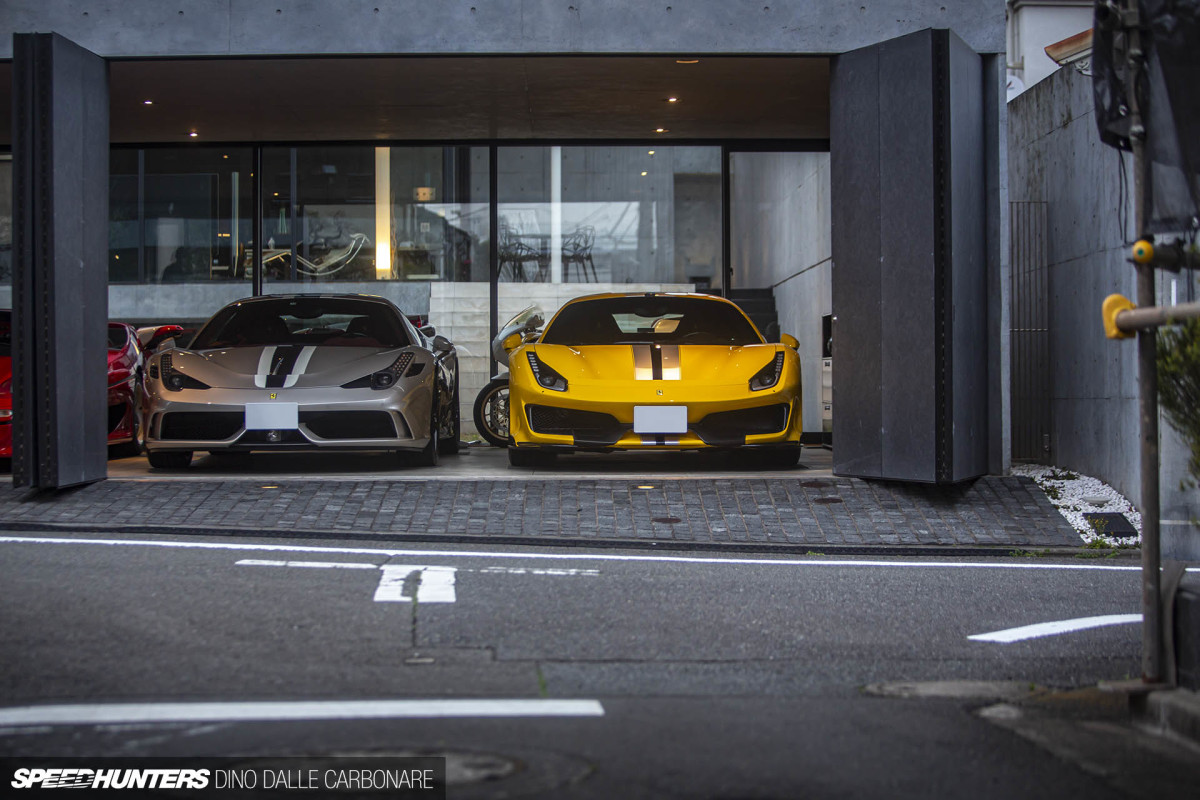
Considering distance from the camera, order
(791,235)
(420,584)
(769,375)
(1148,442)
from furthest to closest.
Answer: (791,235) → (769,375) → (420,584) → (1148,442)

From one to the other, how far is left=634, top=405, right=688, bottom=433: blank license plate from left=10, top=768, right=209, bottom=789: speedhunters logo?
5.90 metres

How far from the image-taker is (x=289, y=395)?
874cm

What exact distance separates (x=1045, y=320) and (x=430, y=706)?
7.92 metres

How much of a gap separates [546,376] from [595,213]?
504cm

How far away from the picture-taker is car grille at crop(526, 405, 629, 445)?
8.67 metres

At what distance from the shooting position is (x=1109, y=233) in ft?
28.9

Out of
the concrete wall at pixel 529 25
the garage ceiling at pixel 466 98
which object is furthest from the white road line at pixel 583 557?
the garage ceiling at pixel 466 98

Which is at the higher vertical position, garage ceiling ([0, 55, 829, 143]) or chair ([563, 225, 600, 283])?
garage ceiling ([0, 55, 829, 143])

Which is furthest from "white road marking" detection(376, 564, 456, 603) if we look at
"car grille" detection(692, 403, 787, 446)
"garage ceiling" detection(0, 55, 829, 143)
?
"garage ceiling" detection(0, 55, 829, 143)

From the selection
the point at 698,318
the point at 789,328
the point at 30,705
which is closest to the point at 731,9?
the point at 698,318

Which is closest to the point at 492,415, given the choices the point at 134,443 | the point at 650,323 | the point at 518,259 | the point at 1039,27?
the point at 518,259

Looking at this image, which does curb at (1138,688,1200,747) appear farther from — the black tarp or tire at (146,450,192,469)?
tire at (146,450,192,469)

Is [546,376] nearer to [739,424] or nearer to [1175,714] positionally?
[739,424]

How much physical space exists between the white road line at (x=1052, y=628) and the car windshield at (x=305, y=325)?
19.4 ft
